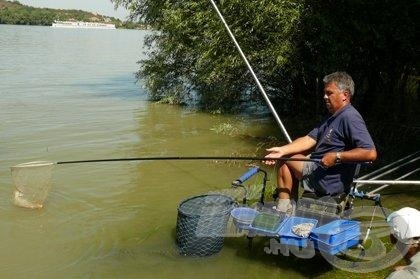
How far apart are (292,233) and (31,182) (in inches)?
162

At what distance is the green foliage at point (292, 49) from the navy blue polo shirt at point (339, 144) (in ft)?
22.3

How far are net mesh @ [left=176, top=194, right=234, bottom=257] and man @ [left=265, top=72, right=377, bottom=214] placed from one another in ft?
2.41

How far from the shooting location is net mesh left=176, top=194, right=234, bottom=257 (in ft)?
19.3

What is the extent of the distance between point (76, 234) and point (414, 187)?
557cm

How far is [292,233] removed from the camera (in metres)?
5.19

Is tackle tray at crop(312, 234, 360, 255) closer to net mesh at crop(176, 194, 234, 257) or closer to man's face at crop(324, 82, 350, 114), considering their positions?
net mesh at crop(176, 194, 234, 257)

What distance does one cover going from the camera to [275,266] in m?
5.81

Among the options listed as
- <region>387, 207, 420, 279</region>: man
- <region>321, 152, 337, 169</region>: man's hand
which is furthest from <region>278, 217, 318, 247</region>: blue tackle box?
<region>387, 207, 420, 279</region>: man

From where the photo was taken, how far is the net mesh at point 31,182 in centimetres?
688

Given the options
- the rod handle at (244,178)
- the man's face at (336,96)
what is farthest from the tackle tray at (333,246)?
the man's face at (336,96)

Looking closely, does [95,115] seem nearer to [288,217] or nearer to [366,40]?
[366,40]

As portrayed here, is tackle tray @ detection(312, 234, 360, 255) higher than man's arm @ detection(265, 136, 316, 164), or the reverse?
man's arm @ detection(265, 136, 316, 164)

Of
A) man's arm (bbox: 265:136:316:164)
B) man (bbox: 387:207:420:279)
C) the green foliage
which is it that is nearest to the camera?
man (bbox: 387:207:420:279)

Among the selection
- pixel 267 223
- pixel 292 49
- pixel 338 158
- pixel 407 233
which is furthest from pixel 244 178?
pixel 292 49
